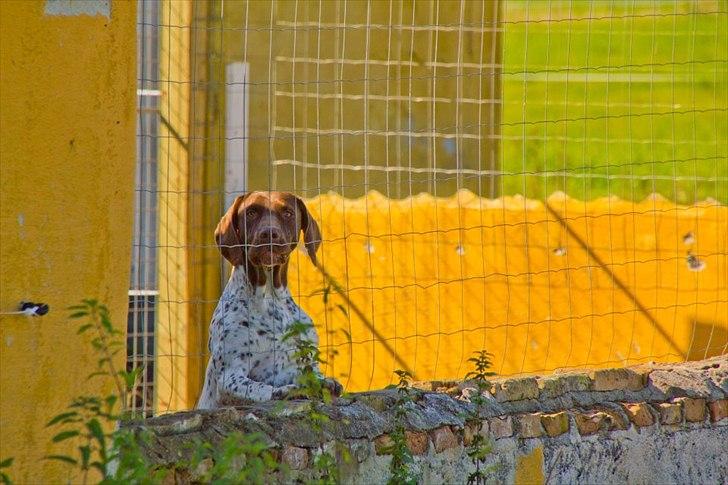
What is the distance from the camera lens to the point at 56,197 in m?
4.41

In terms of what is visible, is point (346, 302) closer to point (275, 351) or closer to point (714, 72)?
point (275, 351)

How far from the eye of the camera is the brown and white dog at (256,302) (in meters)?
5.98

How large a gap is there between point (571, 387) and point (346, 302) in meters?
2.12

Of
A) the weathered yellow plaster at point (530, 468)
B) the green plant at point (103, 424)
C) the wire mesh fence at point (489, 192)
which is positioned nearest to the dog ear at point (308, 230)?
the wire mesh fence at point (489, 192)

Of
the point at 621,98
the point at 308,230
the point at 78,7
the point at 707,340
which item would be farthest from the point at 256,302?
the point at 621,98

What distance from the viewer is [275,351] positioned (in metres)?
5.90

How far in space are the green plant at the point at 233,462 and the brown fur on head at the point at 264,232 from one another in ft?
5.41

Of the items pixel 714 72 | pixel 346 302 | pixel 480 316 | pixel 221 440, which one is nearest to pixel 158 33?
pixel 346 302

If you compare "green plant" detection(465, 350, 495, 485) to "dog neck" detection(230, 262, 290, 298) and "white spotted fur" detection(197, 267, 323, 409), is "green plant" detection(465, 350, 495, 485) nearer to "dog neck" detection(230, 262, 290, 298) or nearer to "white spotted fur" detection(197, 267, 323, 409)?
"white spotted fur" detection(197, 267, 323, 409)

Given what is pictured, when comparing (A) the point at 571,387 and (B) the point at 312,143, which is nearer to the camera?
(A) the point at 571,387

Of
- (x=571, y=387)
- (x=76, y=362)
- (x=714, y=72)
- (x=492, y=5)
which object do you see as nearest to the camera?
(x=76, y=362)

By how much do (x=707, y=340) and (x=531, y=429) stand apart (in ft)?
6.86

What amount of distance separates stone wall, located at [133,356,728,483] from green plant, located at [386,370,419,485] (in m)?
0.04

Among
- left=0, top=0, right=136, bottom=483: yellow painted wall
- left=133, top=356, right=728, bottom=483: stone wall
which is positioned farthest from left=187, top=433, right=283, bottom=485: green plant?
left=0, top=0, right=136, bottom=483: yellow painted wall
